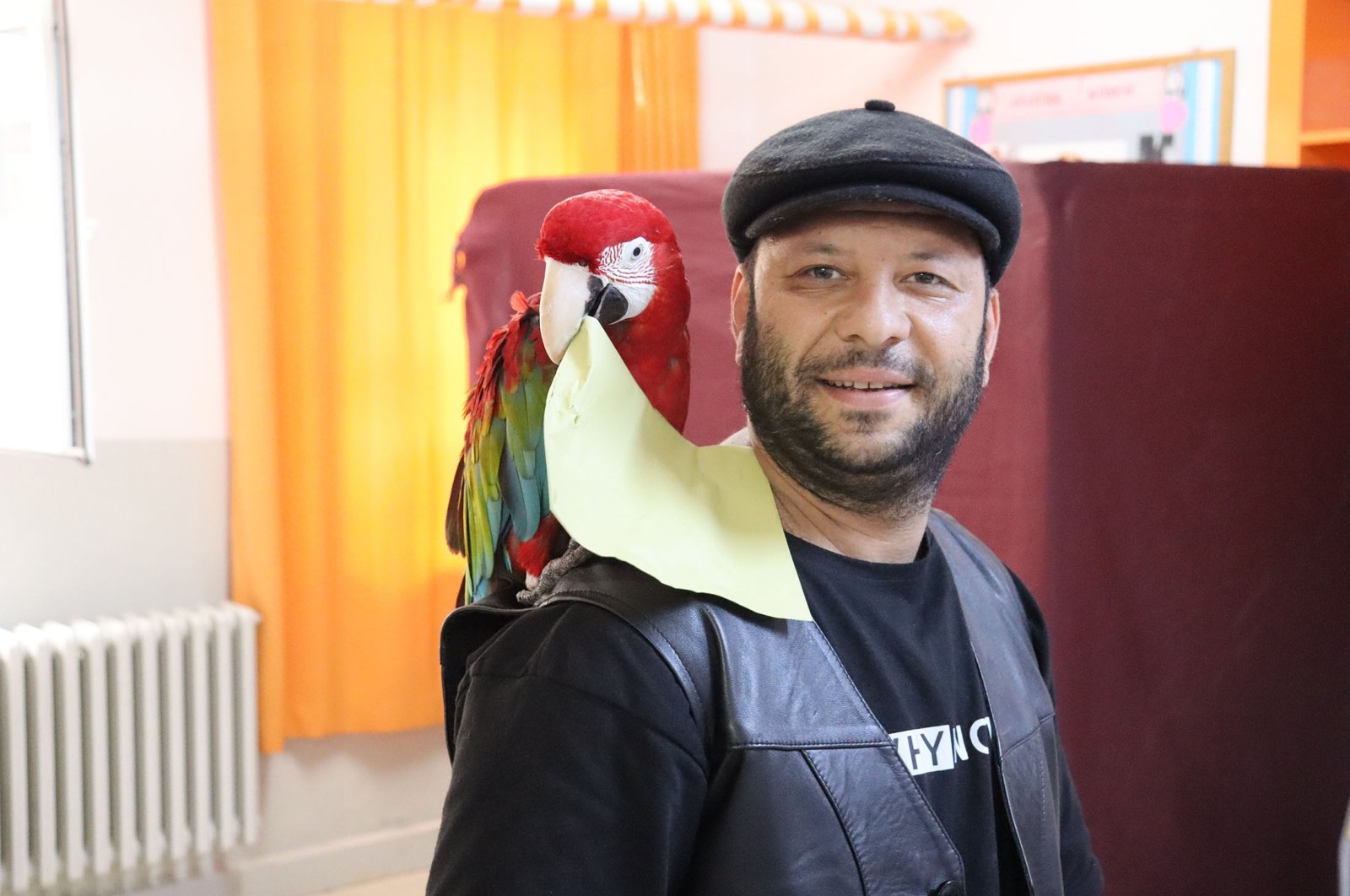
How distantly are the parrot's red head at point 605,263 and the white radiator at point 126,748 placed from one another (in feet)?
5.88

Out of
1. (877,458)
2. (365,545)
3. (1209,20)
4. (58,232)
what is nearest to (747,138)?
(1209,20)

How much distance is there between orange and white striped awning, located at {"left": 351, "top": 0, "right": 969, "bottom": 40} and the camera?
7.53ft

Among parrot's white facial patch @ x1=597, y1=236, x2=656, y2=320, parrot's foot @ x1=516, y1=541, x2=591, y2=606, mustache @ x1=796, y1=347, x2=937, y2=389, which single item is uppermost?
parrot's white facial patch @ x1=597, y1=236, x2=656, y2=320

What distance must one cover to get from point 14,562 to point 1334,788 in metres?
2.42

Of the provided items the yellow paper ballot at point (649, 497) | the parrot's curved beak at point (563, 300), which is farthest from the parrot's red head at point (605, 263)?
the yellow paper ballot at point (649, 497)

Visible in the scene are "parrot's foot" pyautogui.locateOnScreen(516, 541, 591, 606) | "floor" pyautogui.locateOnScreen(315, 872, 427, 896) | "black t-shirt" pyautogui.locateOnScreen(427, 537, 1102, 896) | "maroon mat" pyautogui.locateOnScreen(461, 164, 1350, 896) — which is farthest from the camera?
"floor" pyautogui.locateOnScreen(315, 872, 427, 896)

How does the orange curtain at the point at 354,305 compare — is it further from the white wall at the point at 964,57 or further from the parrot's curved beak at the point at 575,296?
the parrot's curved beak at the point at 575,296

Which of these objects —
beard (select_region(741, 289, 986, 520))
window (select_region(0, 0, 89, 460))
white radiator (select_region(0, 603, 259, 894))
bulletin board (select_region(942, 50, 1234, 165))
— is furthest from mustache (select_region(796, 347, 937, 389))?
white radiator (select_region(0, 603, 259, 894))

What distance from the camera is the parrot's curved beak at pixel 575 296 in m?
0.91

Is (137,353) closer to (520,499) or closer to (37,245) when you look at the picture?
(37,245)

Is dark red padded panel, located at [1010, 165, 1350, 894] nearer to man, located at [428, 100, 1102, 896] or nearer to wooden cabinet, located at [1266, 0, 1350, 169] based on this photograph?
wooden cabinet, located at [1266, 0, 1350, 169]

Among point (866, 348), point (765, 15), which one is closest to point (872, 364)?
point (866, 348)

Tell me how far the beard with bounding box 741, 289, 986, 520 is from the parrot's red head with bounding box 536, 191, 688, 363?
0.43 ft

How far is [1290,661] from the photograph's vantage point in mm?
1837
